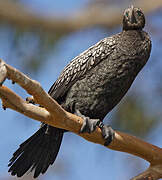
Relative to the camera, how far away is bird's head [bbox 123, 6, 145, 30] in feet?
12.2

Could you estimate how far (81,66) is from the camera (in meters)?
3.64

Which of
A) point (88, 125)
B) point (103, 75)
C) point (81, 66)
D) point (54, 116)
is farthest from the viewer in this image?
point (81, 66)

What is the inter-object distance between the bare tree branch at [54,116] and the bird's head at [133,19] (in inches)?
36.9

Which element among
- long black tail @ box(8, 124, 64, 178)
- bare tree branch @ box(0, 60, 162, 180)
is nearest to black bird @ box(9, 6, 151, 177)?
long black tail @ box(8, 124, 64, 178)

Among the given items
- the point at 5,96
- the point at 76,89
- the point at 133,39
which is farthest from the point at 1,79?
the point at 133,39

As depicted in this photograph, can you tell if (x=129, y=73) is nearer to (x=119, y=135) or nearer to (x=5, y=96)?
(x=119, y=135)

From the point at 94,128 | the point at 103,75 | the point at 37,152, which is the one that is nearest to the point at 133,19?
the point at 103,75

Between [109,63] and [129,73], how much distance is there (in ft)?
0.59

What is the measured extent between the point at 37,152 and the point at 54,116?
2.63 ft

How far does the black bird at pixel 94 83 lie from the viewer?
3.53 metres

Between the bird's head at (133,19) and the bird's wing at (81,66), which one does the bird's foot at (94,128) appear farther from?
the bird's head at (133,19)

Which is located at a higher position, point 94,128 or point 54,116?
point 94,128

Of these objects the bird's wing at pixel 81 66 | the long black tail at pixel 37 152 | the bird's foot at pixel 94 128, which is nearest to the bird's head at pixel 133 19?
the bird's wing at pixel 81 66

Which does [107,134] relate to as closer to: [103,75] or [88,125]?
[88,125]
